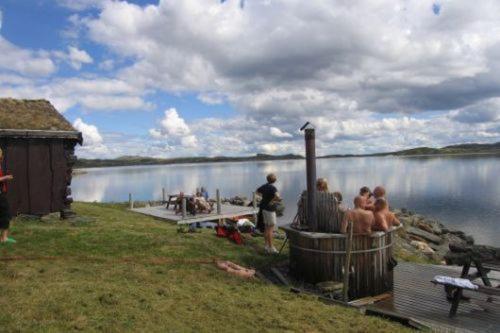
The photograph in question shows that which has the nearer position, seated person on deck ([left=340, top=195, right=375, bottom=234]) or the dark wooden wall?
seated person on deck ([left=340, top=195, right=375, bottom=234])

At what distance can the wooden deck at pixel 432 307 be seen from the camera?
8281mm

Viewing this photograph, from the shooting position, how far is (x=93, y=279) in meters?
8.90

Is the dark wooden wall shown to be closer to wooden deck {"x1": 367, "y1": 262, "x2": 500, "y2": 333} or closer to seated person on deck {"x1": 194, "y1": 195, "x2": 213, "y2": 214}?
seated person on deck {"x1": 194, "y1": 195, "x2": 213, "y2": 214}

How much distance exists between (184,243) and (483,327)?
299 inches

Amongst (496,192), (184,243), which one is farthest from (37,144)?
(496,192)

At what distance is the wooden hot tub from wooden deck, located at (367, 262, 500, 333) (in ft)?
1.51

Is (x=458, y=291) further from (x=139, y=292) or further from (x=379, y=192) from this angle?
(x=139, y=292)

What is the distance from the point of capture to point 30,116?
1633 centimetres

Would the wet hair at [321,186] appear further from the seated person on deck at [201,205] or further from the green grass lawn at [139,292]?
the seated person on deck at [201,205]

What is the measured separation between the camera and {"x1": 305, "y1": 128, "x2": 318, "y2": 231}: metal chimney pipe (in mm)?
11109

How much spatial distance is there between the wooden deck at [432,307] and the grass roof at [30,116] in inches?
487

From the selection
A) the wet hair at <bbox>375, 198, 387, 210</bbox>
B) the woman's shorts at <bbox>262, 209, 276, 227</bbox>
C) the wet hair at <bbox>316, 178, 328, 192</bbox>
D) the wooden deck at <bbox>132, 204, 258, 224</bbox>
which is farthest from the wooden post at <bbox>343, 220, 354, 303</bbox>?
the wooden deck at <bbox>132, 204, 258, 224</bbox>

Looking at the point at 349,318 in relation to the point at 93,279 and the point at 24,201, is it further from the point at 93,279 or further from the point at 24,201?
the point at 24,201

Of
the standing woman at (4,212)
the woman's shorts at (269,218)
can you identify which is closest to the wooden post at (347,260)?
the woman's shorts at (269,218)
